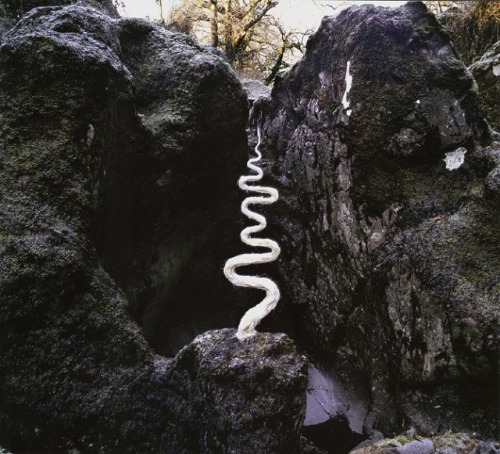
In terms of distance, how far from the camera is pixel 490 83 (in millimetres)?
4164

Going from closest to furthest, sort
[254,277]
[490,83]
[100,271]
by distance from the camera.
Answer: [100,271] < [254,277] < [490,83]

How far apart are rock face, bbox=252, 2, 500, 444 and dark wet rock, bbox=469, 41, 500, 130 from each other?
62.3 inches

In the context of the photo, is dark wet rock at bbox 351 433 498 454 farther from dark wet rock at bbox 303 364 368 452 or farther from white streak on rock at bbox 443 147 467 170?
white streak on rock at bbox 443 147 467 170

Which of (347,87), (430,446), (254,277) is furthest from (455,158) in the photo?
(430,446)

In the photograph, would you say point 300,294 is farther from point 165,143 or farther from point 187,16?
point 187,16

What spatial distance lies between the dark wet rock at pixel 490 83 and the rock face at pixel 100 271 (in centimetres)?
294

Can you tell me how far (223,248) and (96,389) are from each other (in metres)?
2.39

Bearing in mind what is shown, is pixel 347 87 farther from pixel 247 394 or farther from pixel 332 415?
pixel 332 415

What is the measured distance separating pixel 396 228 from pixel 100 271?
2.08 metres

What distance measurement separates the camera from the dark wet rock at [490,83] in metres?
4.10

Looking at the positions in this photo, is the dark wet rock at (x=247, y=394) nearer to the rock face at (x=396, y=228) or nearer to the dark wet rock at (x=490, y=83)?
the rock face at (x=396, y=228)

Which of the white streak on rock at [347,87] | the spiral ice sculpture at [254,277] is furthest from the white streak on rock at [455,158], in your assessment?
the spiral ice sculpture at [254,277]

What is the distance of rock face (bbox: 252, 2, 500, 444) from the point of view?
227 cm

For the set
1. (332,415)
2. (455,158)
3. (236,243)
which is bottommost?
(332,415)
